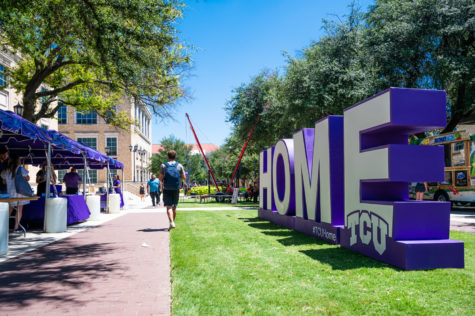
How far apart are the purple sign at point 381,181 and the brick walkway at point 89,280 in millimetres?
3184

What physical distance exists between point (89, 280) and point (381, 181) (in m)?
4.38

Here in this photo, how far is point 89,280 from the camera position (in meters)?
4.97

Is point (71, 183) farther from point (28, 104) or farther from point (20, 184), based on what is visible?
point (20, 184)

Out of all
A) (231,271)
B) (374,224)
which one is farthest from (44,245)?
(374,224)

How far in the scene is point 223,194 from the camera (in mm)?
25031

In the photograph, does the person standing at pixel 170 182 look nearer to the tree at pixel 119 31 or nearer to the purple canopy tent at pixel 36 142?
the tree at pixel 119 31

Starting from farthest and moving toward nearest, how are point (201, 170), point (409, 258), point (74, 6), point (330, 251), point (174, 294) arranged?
point (201, 170)
point (74, 6)
point (330, 251)
point (409, 258)
point (174, 294)

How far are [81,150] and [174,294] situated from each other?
9.34 meters

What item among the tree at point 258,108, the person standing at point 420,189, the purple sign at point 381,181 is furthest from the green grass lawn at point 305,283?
the tree at point 258,108

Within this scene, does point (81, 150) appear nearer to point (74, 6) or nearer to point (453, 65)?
point (74, 6)

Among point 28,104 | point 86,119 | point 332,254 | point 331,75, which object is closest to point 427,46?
point 331,75

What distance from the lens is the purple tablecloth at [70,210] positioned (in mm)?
10539

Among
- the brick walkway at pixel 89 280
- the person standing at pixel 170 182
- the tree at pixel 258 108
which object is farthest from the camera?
the tree at pixel 258 108

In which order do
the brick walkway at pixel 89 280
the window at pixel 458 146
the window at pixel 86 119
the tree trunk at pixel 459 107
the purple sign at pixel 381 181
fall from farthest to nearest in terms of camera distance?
the window at pixel 86 119 < the tree trunk at pixel 459 107 < the window at pixel 458 146 < the purple sign at pixel 381 181 < the brick walkway at pixel 89 280
